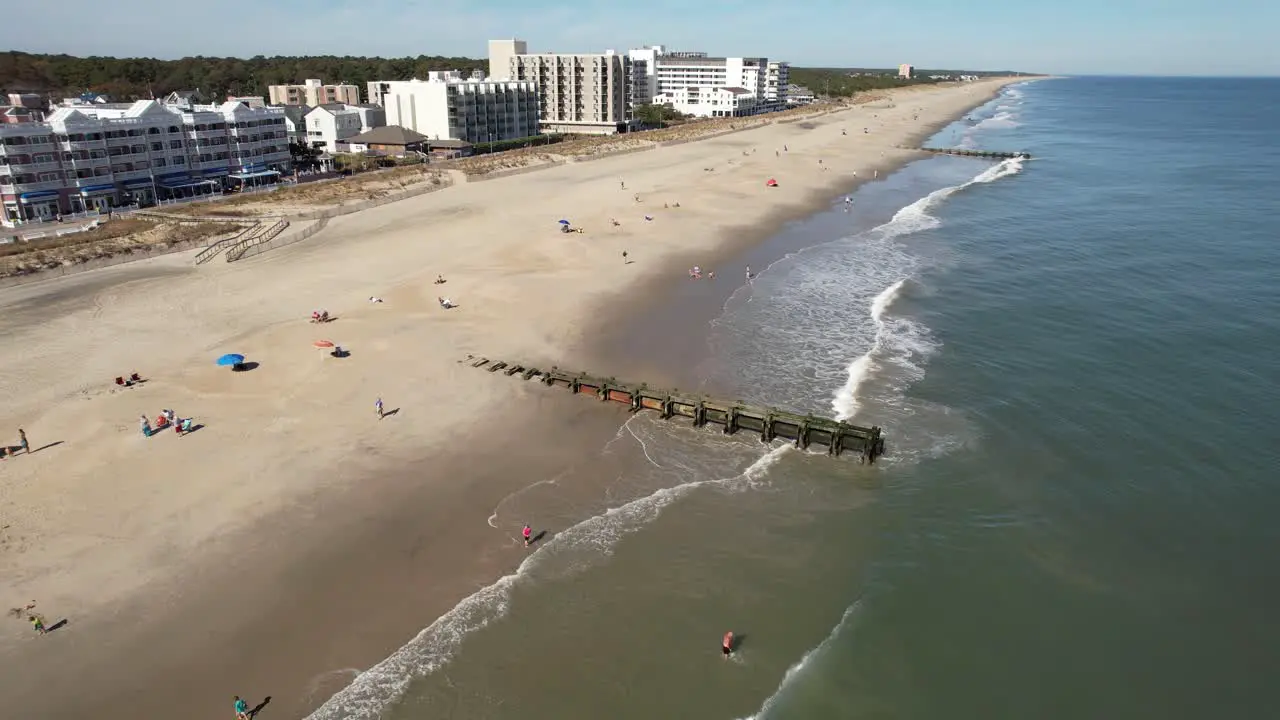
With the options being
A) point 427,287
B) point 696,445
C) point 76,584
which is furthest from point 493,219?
point 76,584

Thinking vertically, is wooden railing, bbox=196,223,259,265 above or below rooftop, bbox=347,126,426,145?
below

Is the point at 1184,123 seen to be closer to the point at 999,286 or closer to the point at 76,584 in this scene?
the point at 999,286

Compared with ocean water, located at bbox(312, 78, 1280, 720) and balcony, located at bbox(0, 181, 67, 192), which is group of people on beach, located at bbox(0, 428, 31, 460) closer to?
ocean water, located at bbox(312, 78, 1280, 720)

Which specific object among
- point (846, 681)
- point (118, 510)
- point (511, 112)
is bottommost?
point (846, 681)

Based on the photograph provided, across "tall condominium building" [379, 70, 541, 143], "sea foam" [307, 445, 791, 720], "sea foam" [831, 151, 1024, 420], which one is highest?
"tall condominium building" [379, 70, 541, 143]

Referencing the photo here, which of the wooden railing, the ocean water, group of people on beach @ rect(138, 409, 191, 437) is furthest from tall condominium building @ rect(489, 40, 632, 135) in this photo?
group of people on beach @ rect(138, 409, 191, 437)

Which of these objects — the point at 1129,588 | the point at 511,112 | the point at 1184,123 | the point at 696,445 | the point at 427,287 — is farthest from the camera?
the point at 1184,123
